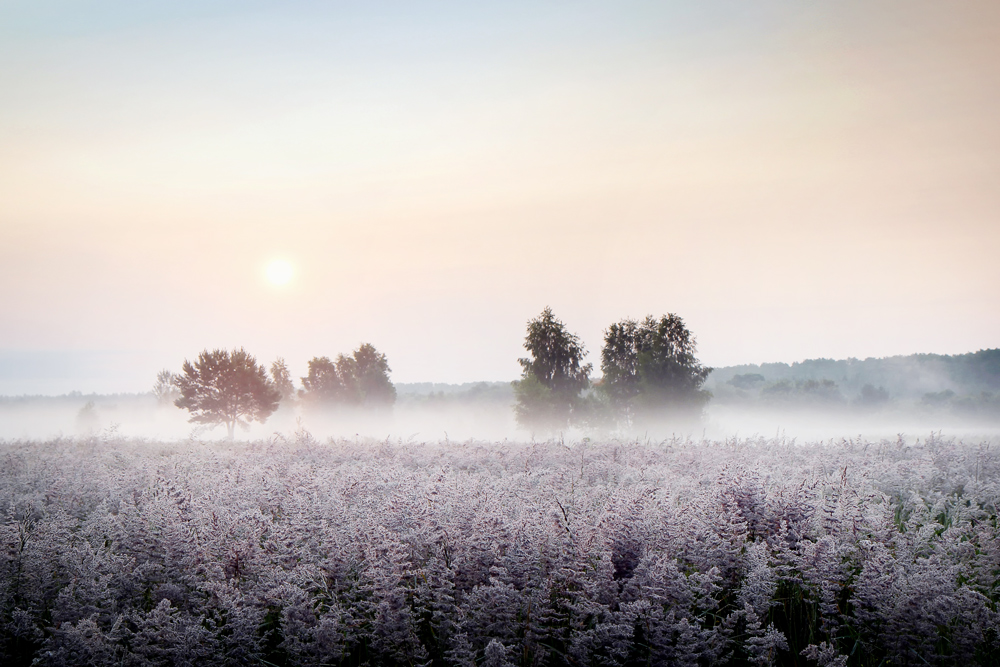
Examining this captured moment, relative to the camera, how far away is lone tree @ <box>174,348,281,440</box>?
248 feet

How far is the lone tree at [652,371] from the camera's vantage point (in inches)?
2539

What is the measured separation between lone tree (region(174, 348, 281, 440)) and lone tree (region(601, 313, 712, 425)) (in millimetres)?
43734

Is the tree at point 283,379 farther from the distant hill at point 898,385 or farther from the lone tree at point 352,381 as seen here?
the distant hill at point 898,385

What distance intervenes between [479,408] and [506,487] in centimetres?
13477

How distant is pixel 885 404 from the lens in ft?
371

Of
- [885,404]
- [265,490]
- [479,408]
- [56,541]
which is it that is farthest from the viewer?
[479,408]

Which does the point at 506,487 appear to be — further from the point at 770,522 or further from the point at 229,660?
the point at 229,660

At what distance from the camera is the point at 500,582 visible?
175 inches

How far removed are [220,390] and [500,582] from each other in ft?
263

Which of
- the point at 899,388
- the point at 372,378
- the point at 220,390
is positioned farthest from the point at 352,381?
the point at 899,388

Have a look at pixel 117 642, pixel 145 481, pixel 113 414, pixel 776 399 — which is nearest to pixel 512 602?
pixel 117 642

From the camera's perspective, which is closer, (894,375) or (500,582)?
(500,582)

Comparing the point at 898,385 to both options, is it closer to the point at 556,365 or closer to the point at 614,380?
the point at 614,380

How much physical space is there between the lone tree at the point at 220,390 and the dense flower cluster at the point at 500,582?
245 ft
